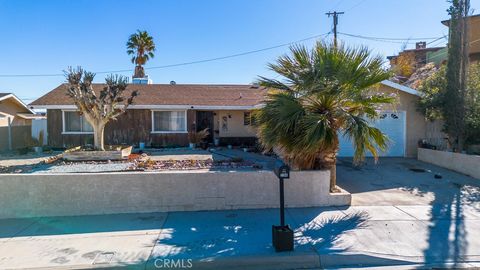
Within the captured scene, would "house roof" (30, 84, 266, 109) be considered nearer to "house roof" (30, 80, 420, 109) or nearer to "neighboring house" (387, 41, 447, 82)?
"house roof" (30, 80, 420, 109)

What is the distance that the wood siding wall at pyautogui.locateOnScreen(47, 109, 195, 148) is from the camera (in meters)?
16.1

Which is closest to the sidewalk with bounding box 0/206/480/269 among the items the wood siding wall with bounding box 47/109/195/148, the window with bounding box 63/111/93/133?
the wood siding wall with bounding box 47/109/195/148

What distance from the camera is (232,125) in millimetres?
18094

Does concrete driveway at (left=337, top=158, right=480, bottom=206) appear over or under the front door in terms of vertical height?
under

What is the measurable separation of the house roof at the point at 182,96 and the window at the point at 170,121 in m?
Answer: 0.62

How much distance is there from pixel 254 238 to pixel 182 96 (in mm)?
13960

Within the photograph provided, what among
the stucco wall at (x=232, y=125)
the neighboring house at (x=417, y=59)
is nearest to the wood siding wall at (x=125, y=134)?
the stucco wall at (x=232, y=125)

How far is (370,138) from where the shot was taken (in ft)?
21.6

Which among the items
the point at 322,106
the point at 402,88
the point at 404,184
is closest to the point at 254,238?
the point at 322,106

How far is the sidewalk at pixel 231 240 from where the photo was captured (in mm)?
4262

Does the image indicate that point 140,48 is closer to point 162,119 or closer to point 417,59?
point 162,119

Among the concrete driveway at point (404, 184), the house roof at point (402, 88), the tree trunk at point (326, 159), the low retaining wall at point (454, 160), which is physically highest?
the house roof at point (402, 88)

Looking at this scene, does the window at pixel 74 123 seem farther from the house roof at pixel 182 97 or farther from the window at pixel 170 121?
the window at pixel 170 121

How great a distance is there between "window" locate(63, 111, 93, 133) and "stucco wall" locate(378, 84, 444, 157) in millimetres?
15127
